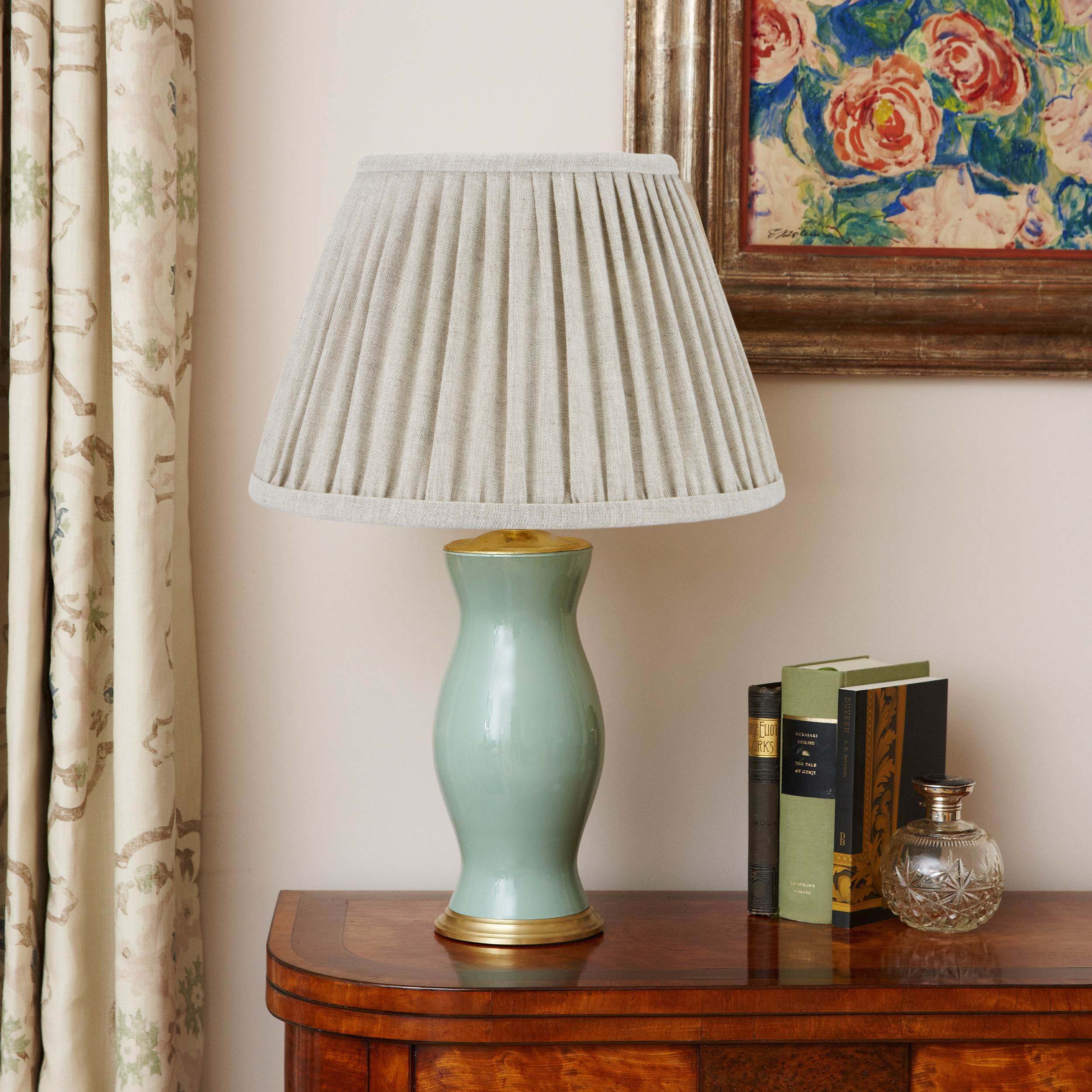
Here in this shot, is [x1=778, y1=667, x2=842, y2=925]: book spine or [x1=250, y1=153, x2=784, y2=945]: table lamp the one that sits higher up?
[x1=250, y1=153, x2=784, y2=945]: table lamp

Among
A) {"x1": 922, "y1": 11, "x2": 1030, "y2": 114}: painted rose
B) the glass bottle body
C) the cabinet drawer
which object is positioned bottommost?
the cabinet drawer

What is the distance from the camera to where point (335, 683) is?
1255mm

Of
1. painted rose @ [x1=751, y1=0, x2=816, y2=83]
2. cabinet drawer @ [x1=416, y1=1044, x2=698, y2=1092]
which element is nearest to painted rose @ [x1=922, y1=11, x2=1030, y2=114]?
painted rose @ [x1=751, y1=0, x2=816, y2=83]

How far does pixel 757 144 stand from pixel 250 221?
0.56 metres

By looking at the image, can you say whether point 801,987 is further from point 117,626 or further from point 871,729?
point 117,626

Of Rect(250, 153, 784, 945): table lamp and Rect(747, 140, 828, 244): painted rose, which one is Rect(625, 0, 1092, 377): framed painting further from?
Rect(250, 153, 784, 945): table lamp

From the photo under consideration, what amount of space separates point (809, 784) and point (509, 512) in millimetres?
455

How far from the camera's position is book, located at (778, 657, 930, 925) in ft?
3.35

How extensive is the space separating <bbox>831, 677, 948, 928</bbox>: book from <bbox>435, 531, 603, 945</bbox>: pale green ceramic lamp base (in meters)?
0.23

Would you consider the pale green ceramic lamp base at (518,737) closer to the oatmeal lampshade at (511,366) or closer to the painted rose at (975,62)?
the oatmeal lampshade at (511,366)

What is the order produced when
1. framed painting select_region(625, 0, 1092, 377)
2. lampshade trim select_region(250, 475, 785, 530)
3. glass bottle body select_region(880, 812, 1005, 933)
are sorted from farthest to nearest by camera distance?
framed painting select_region(625, 0, 1092, 377) < glass bottle body select_region(880, 812, 1005, 933) < lampshade trim select_region(250, 475, 785, 530)

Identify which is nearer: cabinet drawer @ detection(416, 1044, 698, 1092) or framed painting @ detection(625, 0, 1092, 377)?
cabinet drawer @ detection(416, 1044, 698, 1092)

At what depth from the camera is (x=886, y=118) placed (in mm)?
1235

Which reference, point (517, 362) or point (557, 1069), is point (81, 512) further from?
point (557, 1069)
